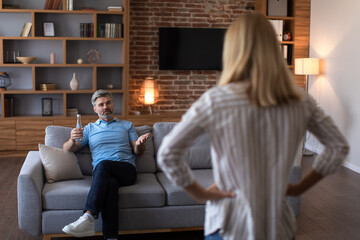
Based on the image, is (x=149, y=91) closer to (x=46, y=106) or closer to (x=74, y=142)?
(x=46, y=106)

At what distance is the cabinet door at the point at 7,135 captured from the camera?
6168 millimetres

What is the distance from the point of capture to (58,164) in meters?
3.38

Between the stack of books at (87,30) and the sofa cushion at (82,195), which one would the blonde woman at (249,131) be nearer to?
the sofa cushion at (82,195)

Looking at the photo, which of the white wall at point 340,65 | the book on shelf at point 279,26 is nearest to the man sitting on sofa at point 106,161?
the white wall at point 340,65

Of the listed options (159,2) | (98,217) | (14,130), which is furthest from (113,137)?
(159,2)

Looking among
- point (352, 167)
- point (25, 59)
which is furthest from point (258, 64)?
point (25, 59)

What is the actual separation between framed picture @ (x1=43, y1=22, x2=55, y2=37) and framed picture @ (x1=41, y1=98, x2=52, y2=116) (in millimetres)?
898

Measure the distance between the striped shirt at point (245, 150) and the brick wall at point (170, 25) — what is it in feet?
18.3

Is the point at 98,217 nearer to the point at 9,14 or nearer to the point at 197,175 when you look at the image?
the point at 197,175

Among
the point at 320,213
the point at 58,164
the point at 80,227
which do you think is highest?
the point at 58,164

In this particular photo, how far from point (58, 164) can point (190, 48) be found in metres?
3.89

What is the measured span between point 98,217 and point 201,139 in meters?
1.14

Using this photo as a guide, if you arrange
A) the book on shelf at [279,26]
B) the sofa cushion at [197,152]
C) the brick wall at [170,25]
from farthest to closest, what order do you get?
the book on shelf at [279,26]
the brick wall at [170,25]
the sofa cushion at [197,152]

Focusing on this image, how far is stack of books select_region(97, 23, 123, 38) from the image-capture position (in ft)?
20.9
